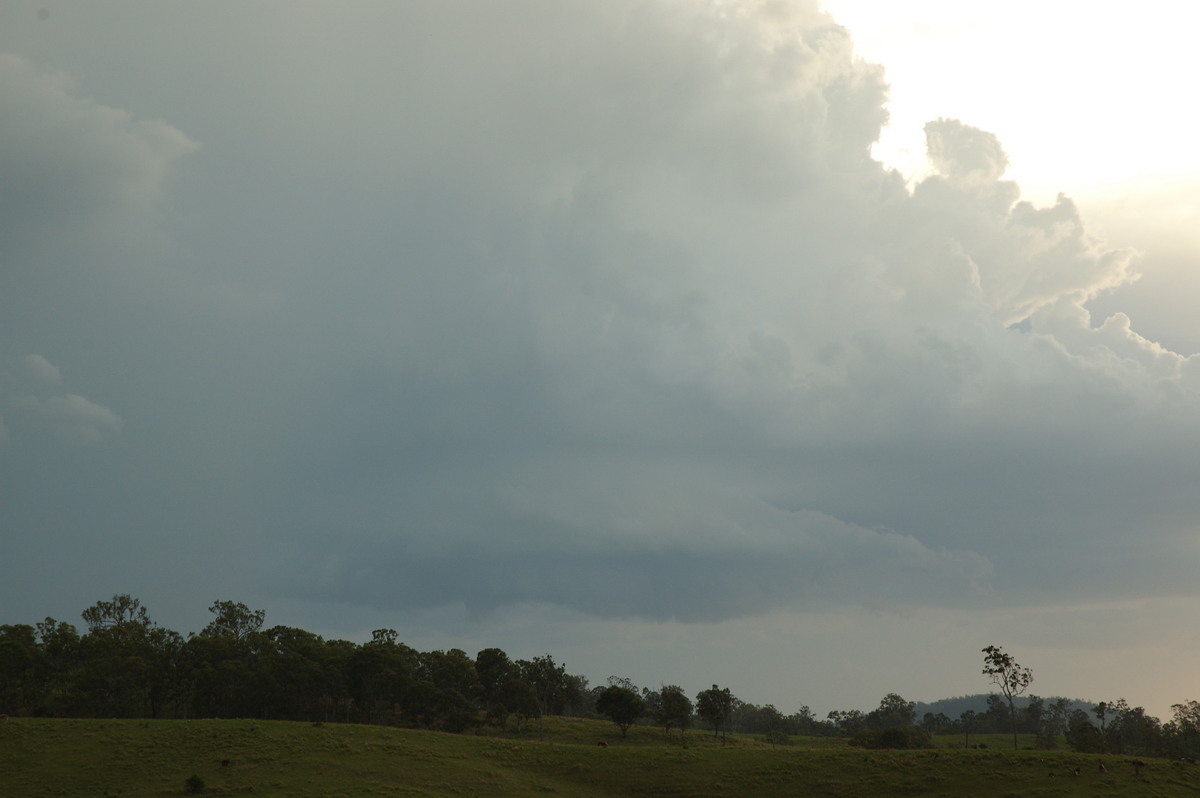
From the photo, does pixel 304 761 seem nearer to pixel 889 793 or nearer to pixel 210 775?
pixel 210 775

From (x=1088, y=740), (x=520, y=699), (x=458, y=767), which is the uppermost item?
(x=1088, y=740)

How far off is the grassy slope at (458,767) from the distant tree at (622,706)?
46411mm

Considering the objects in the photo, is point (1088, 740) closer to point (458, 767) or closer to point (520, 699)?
point (520, 699)

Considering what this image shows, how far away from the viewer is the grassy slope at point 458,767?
89312 millimetres

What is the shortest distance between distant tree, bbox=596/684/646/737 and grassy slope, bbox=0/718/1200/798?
4641 cm

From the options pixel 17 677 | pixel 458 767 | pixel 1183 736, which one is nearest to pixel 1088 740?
pixel 1183 736

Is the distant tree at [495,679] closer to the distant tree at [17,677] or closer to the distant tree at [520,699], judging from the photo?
the distant tree at [520,699]

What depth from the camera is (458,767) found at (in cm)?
9931

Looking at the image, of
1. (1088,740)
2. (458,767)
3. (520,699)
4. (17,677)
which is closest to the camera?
(458,767)

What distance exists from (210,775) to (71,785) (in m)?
12.6

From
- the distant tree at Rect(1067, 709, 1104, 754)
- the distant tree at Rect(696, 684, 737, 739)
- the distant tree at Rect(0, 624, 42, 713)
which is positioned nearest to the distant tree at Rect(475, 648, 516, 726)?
the distant tree at Rect(696, 684, 737, 739)

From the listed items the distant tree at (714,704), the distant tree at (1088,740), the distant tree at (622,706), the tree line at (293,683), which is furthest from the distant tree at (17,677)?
the distant tree at (1088,740)

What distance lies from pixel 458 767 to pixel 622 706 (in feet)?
202

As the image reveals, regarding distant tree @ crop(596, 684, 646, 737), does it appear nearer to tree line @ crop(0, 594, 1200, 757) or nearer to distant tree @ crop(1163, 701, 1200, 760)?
tree line @ crop(0, 594, 1200, 757)
